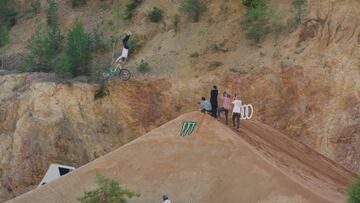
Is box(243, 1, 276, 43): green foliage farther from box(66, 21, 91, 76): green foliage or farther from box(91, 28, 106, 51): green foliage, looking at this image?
box(66, 21, 91, 76): green foliage

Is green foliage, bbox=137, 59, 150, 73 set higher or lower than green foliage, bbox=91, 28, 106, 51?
lower

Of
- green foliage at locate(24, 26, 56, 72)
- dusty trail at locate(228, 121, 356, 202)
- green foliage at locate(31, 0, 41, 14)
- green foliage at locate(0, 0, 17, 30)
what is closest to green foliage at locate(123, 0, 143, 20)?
green foliage at locate(24, 26, 56, 72)

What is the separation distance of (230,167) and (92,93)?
38.7ft

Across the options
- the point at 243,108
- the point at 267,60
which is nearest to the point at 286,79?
the point at 267,60

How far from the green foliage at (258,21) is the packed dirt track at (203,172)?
8253mm

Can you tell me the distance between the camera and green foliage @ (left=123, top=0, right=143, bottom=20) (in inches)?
1529

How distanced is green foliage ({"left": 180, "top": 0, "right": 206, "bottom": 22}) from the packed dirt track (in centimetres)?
1068

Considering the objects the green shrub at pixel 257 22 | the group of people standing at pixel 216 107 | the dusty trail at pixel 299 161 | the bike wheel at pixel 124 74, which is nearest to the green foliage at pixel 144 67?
the bike wheel at pixel 124 74

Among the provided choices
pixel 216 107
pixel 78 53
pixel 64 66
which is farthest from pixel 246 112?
pixel 78 53

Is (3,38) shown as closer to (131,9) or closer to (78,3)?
(78,3)

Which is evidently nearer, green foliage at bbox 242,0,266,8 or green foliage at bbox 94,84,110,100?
green foliage at bbox 94,84,110,100

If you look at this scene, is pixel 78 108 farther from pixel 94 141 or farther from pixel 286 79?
pixel 286 79

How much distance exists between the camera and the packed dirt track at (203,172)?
23984 millimetres

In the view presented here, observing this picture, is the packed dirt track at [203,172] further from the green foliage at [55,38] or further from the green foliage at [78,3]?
the green foliage at [78,3]
